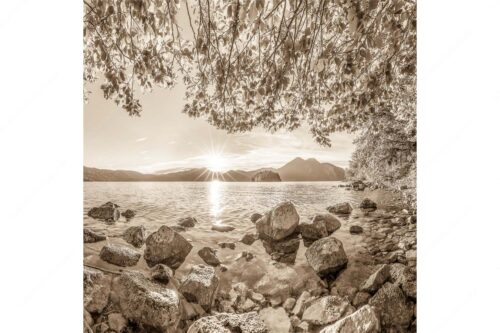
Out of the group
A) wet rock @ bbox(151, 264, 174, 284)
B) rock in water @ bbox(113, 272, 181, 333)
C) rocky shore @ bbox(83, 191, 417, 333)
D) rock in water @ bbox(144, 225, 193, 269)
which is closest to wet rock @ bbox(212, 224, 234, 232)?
rocky shore @ bbox(83, 191, 417, 333)

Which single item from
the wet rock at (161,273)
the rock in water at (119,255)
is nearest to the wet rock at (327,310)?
the wet rock at (161,273)

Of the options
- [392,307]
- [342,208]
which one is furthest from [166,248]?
[392,307]

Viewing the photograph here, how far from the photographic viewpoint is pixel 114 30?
5.05ft

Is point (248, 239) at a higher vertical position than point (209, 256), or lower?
higher

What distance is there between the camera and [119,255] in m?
1.59

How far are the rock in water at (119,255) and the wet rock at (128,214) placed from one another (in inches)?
6.9

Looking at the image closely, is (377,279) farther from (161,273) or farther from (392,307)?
(161,273)

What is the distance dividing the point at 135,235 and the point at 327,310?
1238 millimetres
